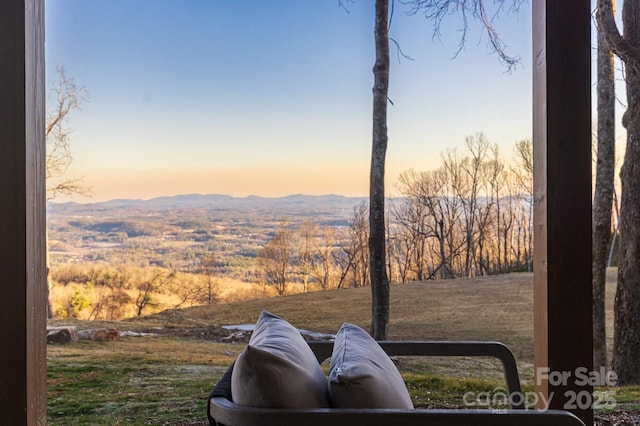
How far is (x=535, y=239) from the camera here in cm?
119

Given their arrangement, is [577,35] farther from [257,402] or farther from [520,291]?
[520,291]

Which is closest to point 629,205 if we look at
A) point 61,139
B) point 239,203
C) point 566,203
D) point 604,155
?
point 604,155

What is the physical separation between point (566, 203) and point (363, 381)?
1.82 ft

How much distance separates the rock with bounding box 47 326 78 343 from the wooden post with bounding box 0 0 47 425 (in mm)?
3349

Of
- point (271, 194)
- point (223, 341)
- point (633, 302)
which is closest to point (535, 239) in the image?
point (633, 302)

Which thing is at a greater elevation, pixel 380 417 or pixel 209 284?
pixel 380 417

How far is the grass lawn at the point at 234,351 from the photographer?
10.4 feet

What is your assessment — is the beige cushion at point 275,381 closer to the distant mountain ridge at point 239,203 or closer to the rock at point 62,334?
the rock at point 62,334

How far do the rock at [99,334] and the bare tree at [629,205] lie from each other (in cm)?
371

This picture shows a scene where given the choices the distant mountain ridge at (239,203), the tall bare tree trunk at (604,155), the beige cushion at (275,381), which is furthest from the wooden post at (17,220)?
the distant mountain ridge at (239,203)

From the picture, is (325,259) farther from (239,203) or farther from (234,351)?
(234,351)

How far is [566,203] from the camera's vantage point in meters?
1.12

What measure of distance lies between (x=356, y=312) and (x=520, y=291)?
160 cm

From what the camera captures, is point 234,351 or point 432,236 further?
point 432,236
